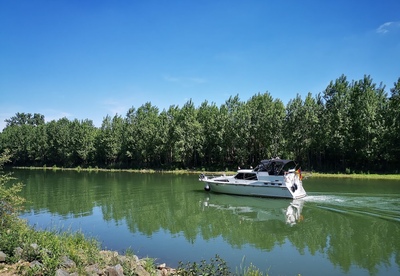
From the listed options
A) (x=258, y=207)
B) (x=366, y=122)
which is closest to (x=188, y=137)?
(x=366, y=122)

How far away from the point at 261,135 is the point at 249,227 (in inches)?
1608

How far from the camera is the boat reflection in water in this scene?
68.5 ft

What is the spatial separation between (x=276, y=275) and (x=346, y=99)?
47.2 metres

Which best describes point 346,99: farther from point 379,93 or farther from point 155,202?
point 155,202

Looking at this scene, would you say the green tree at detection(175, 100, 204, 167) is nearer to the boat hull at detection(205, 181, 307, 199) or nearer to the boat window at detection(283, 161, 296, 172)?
the boat hull at detection(205, 181, 307, 199)

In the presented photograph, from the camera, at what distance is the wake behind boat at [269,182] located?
26.9m

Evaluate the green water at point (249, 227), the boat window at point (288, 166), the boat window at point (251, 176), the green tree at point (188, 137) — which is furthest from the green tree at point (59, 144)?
the boat window at point (288, 166)

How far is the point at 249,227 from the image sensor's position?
18375mm

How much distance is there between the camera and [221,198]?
95.0ft

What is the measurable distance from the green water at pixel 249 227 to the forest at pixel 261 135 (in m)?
25.9

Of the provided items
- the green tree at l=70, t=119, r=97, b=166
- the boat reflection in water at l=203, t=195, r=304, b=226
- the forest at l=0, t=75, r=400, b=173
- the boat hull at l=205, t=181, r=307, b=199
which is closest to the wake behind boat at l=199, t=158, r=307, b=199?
the boat hull at l=205, t=181, r=307, b=199

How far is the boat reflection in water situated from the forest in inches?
1054

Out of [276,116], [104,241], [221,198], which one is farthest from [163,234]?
[276,116]

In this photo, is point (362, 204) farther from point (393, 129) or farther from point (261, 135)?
point (261, 135)
